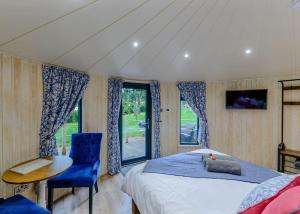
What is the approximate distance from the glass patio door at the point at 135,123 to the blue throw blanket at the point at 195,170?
6.79 ft

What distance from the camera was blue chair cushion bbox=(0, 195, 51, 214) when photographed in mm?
1725

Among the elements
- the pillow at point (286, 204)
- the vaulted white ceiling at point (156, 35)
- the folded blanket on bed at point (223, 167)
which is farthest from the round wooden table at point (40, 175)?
the pillow at point (286, 204)

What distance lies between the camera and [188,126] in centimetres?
519

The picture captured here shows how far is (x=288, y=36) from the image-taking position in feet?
10.3

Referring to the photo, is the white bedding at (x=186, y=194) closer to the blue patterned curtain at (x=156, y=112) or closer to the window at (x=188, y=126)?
the blue patterned curtain at (x=156, y=112)

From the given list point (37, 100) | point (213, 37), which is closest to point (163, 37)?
point (213, 37)

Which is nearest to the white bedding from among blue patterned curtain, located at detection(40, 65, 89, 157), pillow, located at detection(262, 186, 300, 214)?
pillow, located at detection(262, 186, 300, 214)

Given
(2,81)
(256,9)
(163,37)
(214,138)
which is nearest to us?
(2,81)

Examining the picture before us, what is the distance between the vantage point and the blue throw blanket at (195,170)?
2100mm

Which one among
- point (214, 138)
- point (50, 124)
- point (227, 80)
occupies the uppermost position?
point (227, 80)

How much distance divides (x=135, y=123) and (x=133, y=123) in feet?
0.20

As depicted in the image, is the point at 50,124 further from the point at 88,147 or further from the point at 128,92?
the point at 128,92

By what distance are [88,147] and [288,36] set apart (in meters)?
3.88

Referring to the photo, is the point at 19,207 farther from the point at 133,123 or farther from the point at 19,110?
the point at 133,123
